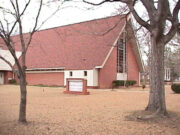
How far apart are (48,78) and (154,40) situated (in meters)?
25.5

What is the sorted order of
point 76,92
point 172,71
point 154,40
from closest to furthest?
1. point 154,40
2. point 76,92
3. point 172,71

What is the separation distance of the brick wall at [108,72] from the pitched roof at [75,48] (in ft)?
5.64

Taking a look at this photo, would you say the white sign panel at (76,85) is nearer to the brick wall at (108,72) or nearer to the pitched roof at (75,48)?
the pitched roof at (75,48)

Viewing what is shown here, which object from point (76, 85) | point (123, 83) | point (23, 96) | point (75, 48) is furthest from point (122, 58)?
point (23, 96)

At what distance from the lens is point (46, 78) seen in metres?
34.1

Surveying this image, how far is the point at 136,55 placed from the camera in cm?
3562

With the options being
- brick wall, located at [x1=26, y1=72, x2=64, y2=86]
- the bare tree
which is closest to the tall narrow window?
brick wall, located at [x1=26, y1=72, x2=64, y2=86]

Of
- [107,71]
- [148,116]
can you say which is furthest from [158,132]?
[107,71]

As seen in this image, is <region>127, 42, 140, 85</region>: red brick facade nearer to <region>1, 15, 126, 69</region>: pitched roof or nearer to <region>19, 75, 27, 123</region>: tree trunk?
<region>1, 15, 126, 69</region>: pitched roof

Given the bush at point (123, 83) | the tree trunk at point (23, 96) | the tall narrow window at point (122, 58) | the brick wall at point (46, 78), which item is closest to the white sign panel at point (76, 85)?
the bush at point (123, 83)

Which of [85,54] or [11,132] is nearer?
[11,132]

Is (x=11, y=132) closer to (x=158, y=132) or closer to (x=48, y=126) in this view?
(x=48, y=126)

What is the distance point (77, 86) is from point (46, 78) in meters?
13.7

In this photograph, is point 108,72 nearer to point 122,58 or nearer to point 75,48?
point 122,58
